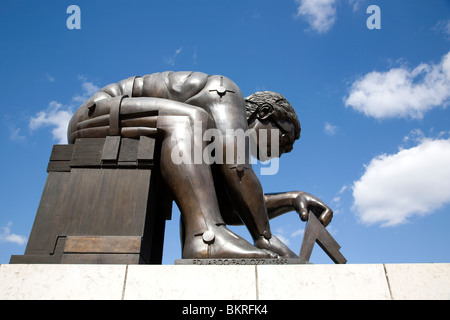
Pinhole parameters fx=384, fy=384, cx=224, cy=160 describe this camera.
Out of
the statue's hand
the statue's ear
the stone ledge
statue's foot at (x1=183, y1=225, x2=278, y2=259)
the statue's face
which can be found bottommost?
the stone ledge

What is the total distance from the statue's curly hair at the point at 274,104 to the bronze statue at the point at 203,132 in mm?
14

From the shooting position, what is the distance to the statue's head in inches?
206

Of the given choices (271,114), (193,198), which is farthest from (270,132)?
(193,198)

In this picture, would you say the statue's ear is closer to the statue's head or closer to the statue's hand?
the statue's head

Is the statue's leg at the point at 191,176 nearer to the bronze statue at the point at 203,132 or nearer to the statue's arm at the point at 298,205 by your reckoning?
the bronze statue at the point at 203,132

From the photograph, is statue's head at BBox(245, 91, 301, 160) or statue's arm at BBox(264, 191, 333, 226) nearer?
statue's arm at BBox(264, 191, 333, 226)

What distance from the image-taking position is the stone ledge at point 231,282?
2750mm

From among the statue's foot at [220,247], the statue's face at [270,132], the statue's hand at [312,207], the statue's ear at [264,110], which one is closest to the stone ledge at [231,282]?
the statue's foot at [220,247]

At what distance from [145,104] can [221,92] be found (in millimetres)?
914

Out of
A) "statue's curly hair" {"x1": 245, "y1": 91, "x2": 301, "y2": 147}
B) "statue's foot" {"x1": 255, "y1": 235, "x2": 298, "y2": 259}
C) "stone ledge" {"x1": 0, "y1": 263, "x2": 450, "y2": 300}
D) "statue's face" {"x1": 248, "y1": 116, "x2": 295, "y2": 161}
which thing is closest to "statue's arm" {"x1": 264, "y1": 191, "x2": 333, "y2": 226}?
"statue's face" {"x1": 248, "y1": 116, "x2": 295, "y2": 161}

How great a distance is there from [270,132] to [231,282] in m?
2.82

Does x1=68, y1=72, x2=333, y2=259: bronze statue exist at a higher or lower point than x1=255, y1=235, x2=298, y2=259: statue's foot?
higher

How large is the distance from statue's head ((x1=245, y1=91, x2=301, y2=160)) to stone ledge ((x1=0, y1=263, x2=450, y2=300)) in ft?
8.83

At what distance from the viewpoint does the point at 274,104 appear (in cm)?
525
